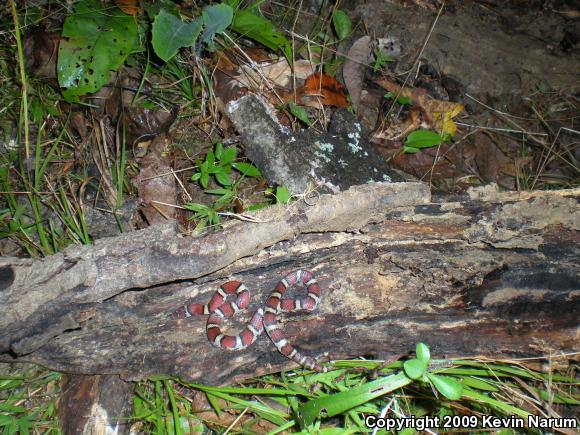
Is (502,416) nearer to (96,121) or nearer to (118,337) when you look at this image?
(118,337)

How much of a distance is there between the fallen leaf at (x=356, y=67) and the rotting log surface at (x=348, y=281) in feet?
7.78

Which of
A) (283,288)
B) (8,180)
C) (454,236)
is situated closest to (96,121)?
(8,180)

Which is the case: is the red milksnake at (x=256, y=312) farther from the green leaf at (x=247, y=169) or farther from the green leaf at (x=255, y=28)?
the green leaf at (x=255, y=28)

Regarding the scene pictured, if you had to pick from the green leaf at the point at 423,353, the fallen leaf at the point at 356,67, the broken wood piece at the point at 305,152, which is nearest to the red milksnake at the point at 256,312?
the broken wood piece at the point at 305,152

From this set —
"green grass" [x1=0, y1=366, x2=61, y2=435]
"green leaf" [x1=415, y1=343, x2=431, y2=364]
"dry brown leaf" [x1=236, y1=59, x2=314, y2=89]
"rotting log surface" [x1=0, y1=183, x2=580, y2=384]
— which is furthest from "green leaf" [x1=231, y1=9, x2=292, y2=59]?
"green grass" [x1=0, y1=366, x2=61, y2=435]

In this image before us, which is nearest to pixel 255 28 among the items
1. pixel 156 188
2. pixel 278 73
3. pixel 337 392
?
pixel 278 73

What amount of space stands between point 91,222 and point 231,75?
2.04 meters

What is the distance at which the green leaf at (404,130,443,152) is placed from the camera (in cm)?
421

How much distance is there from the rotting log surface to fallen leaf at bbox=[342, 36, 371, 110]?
2373mm

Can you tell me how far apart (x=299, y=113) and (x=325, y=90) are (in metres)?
0.54

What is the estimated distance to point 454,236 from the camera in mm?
2535

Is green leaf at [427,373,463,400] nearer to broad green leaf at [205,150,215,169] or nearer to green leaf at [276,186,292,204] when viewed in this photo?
green leaf at [276,186,292,204]

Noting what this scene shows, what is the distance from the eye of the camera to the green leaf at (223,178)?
3.67 m

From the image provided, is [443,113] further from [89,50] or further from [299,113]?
[89,50]
